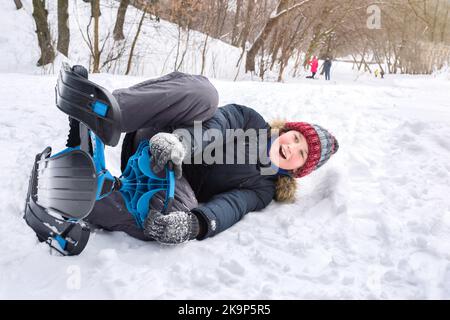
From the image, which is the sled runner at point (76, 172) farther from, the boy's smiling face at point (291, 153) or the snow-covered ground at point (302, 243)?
the boy's smiling face at point (291, 153)

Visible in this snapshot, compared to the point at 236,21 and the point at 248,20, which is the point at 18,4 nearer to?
the point at 236,21

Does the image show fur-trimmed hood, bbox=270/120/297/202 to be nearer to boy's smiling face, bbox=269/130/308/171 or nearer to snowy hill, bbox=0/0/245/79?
boy's smiling face, bbox=269/130/308/171

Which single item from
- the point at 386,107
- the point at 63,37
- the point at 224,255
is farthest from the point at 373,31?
the point at 224,255

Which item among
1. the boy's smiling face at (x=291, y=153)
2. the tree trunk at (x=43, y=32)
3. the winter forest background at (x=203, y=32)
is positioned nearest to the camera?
the boy's smiling face at (x=291, y=153)

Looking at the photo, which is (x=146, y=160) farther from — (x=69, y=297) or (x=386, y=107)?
(x=386, y=107)

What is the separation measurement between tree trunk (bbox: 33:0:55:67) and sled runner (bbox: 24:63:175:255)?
5.54 m

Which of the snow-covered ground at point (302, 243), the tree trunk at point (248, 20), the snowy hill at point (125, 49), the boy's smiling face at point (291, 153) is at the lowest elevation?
the snow-covered ground at point (302, 243)

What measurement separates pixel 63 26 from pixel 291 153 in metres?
6.59

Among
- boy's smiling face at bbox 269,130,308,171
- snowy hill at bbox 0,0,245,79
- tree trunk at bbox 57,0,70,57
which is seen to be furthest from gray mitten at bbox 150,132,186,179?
tree trunk at bbox 57,0,70,57

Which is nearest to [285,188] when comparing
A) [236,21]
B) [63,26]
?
[63,26]

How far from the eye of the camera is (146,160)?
127cm

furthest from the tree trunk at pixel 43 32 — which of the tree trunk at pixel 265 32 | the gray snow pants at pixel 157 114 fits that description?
the gray snow pants at pixel 157 114

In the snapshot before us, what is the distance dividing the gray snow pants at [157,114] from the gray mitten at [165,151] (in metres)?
0.14

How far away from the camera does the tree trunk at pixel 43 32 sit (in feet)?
19.6
